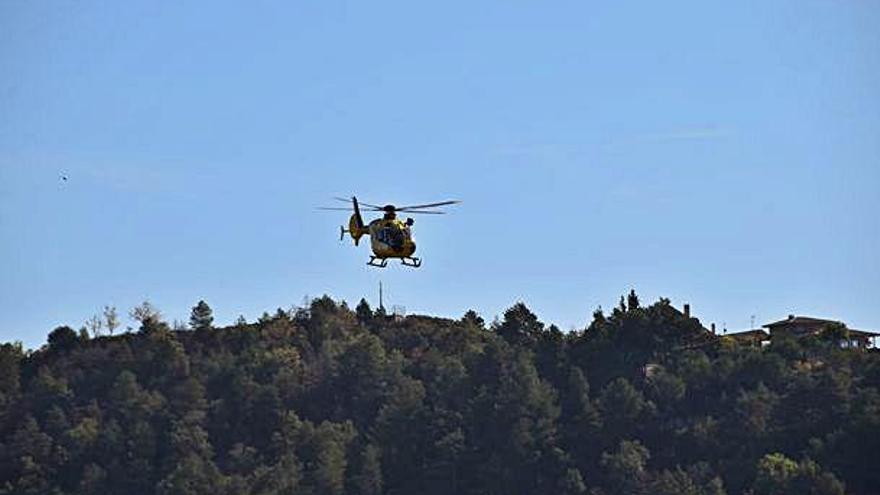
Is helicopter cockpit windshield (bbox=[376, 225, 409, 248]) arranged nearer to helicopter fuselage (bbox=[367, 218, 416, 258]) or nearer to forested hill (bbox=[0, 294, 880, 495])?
helicopter fuselage (bbox=[367, 218, 416, 258])

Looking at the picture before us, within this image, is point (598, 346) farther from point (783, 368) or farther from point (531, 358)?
point (783, 368)

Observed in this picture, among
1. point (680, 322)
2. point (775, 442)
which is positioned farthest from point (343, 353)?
point (775, 442)

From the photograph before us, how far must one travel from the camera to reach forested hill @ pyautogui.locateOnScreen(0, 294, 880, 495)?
519ft

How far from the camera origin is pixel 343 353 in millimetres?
185750

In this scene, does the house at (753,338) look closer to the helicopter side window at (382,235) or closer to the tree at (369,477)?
the tree at (369,477)

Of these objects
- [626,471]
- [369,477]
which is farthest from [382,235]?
[369,477]

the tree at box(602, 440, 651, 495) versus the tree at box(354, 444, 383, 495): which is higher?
the tree at box(354, 444, 383, 495)

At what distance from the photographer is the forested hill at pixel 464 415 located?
519ft

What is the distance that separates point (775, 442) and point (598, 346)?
23472 millimetres

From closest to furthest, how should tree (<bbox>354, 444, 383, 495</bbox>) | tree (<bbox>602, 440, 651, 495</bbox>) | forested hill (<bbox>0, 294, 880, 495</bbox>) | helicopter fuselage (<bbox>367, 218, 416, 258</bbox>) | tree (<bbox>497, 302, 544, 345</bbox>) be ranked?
helicopter fuselage (<bbox>367, 218, 416, 258</bbox>) → tree (<bbox>602, 440, 651, 495</bbox>) → forested hill (<bbox>0, 294, 880, 495</bbox>) → tree (<bbox>354, 444, 383, 495</bbox>) → tree (<bbox>497, 302, 544, 345</bbox>)

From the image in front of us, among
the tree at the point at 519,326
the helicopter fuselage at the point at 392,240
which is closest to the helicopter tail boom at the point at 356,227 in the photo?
the helicopter fuselage at the point at 392,240

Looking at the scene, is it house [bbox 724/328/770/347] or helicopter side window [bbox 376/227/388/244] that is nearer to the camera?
helicopter side window [bbox 376/227/388/244]

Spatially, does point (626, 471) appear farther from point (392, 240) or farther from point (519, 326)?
point (392, 240)

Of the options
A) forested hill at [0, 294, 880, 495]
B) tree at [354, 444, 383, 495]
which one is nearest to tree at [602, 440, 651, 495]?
forested hill at [0, 294, 880, 495]
